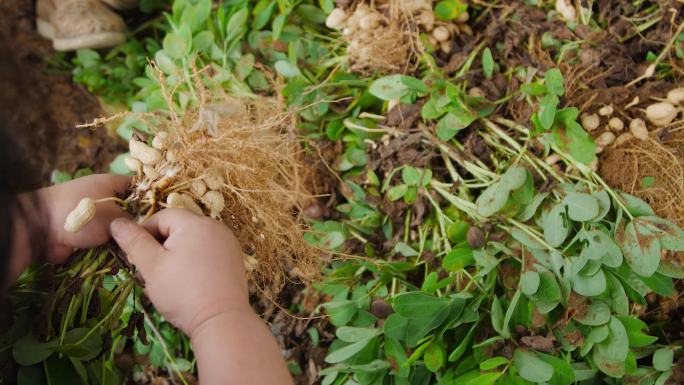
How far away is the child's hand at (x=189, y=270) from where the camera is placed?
0.70 metres

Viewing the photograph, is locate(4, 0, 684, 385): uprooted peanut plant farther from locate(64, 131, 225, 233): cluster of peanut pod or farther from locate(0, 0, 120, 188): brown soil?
locate(0, 0, 120, 188): brown soil

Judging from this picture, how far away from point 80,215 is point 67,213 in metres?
0.06

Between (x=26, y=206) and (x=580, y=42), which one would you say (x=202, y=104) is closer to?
(x=26, y=206)

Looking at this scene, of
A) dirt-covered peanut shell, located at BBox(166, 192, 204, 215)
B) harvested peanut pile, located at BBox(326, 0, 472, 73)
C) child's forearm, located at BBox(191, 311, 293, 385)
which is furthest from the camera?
harvested peanut pile, located at BBox(326, 0, 472, 73)

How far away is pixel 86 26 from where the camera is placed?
1.33 metres

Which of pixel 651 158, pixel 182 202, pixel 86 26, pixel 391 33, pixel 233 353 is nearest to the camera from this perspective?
pixel 233 353

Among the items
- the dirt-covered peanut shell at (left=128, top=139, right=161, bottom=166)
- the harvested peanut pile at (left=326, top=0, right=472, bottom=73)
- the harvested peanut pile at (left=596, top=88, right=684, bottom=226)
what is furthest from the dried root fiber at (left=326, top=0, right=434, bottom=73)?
the dirt-covered peanut shell at (left=128, top=139, right=161, bottom=166)

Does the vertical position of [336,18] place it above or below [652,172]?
above

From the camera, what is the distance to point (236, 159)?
0.93 metres

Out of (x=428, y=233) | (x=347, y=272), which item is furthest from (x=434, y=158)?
(x=347, y=272)

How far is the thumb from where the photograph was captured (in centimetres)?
72

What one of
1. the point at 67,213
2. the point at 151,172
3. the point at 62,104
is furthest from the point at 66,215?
the point at 62,104

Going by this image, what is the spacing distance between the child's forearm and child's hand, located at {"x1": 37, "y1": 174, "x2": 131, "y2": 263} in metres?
0.20

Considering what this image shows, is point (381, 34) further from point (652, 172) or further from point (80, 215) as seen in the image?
point (80, 215)
